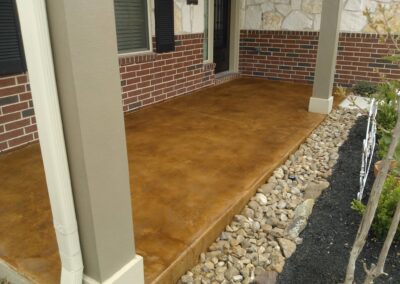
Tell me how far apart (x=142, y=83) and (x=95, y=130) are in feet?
12.1

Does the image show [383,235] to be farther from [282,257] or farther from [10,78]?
[10,78]

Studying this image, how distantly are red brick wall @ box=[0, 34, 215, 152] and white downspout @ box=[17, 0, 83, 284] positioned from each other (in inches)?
89.2

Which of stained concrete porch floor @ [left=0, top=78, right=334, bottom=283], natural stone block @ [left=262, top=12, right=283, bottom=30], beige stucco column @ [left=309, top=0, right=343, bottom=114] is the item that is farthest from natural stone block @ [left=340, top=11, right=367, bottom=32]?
stained concrete porch floor @ [left=0, top=78, right=334, bottom=283]

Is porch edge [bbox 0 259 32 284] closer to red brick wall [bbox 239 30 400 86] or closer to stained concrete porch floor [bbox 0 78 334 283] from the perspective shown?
stained concrete porch floor [bbox 0 78 334 283]

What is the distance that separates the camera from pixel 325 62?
4.79m

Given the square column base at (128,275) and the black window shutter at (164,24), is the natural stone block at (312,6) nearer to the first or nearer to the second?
the black window shutter at (164,24)

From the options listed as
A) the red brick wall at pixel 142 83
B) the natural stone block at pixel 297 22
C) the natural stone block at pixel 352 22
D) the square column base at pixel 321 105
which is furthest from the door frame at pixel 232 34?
the square column base at pixel 321 105

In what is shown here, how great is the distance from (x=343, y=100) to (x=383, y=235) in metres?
3.82

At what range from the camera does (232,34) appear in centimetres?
731

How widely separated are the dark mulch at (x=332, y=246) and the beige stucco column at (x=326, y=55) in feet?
A: 6.51

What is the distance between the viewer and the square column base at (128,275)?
166 centimetres

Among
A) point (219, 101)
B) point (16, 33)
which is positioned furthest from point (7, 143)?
point (219, 101)

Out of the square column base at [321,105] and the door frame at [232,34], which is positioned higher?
the door frame at [232,34]

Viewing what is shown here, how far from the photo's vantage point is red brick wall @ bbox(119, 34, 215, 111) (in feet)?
15.8
